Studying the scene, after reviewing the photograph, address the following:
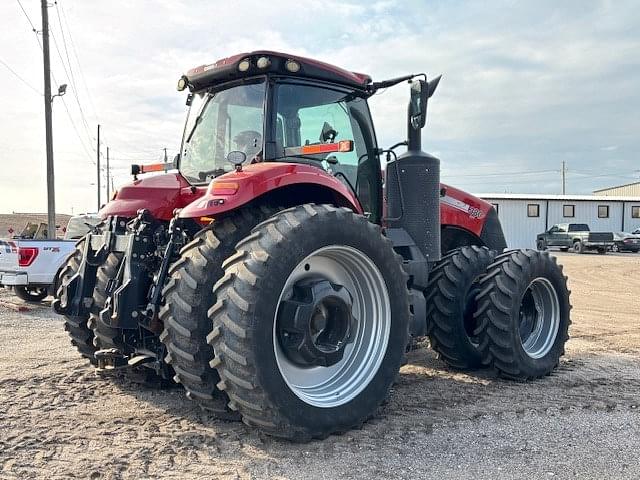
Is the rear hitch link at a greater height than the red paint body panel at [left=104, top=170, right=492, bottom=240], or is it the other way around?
the red paint body panel at [left=104, top=170, right=492, bottom=240]

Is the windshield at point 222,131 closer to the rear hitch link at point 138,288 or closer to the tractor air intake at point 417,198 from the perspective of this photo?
the rear hitch link at point 138,288

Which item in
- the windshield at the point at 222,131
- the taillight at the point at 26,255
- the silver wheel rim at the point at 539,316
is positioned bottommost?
the silver wheel rim at the point at 539,316

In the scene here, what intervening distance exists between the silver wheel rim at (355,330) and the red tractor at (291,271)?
1 cm

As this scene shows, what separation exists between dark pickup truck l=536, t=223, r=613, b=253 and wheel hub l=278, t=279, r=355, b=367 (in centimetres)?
3133

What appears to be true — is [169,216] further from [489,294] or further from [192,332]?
[489,294]

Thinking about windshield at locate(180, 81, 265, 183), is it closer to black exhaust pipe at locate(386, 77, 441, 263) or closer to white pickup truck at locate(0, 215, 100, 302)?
black exhaust pipe at locate(386, 77, 441, 263)

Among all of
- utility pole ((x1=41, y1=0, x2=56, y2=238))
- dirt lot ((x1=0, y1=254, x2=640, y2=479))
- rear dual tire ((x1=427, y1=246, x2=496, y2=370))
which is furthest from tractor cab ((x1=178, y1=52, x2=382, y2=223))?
utility pole ((x1=41, y1=0, x2=56, y2=238))

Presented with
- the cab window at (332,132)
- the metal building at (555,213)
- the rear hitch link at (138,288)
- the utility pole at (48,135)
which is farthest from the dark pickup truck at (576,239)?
the rear hitch link at (138,288)

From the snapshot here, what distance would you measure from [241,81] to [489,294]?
291 cm

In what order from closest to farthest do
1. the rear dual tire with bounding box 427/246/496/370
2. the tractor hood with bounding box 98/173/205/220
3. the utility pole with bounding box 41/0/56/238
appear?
the tractor hood with bounding box 98/173/205/220
the rear dual tire with bounding box 427/246/496/370
the utility pole with bounding box 41/0/56/238

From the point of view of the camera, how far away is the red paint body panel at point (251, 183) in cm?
381

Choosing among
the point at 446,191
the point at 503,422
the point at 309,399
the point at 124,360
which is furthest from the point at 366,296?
the point at 446,191

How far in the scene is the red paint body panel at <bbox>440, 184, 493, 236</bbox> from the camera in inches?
263

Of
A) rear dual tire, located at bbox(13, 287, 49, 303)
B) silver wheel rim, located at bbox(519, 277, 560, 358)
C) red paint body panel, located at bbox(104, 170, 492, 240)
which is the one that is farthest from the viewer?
rear dual tire, located at bbox(13, 287, 49, 303)
